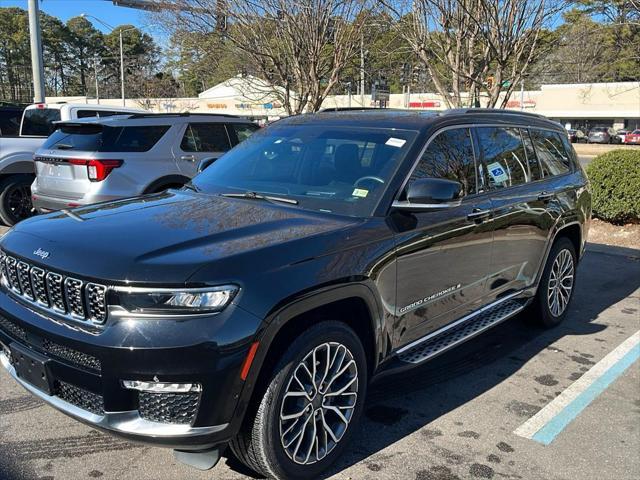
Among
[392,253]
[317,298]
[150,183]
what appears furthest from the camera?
[150,183]

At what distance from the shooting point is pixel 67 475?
3047 millimetres

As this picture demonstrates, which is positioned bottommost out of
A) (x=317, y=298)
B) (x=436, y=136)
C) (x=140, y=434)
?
(x=140, y=434)

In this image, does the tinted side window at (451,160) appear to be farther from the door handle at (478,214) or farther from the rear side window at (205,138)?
the rear side window at (205,138)

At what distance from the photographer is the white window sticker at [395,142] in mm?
3801

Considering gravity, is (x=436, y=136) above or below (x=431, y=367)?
above

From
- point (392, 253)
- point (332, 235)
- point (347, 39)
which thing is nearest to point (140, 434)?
point (332, 235)

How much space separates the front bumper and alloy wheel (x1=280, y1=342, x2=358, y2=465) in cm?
38

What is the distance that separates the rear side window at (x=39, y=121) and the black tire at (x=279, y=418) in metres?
9.48

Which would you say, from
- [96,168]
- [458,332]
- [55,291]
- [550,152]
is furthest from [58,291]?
[96,168]

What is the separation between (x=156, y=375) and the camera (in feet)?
8.20

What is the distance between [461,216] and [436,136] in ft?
1.82

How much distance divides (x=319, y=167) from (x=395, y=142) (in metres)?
0.52

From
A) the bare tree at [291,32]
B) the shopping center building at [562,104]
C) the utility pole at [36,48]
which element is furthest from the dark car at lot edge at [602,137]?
the utility pole at [36,48]

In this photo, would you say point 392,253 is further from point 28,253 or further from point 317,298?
point 28,253
